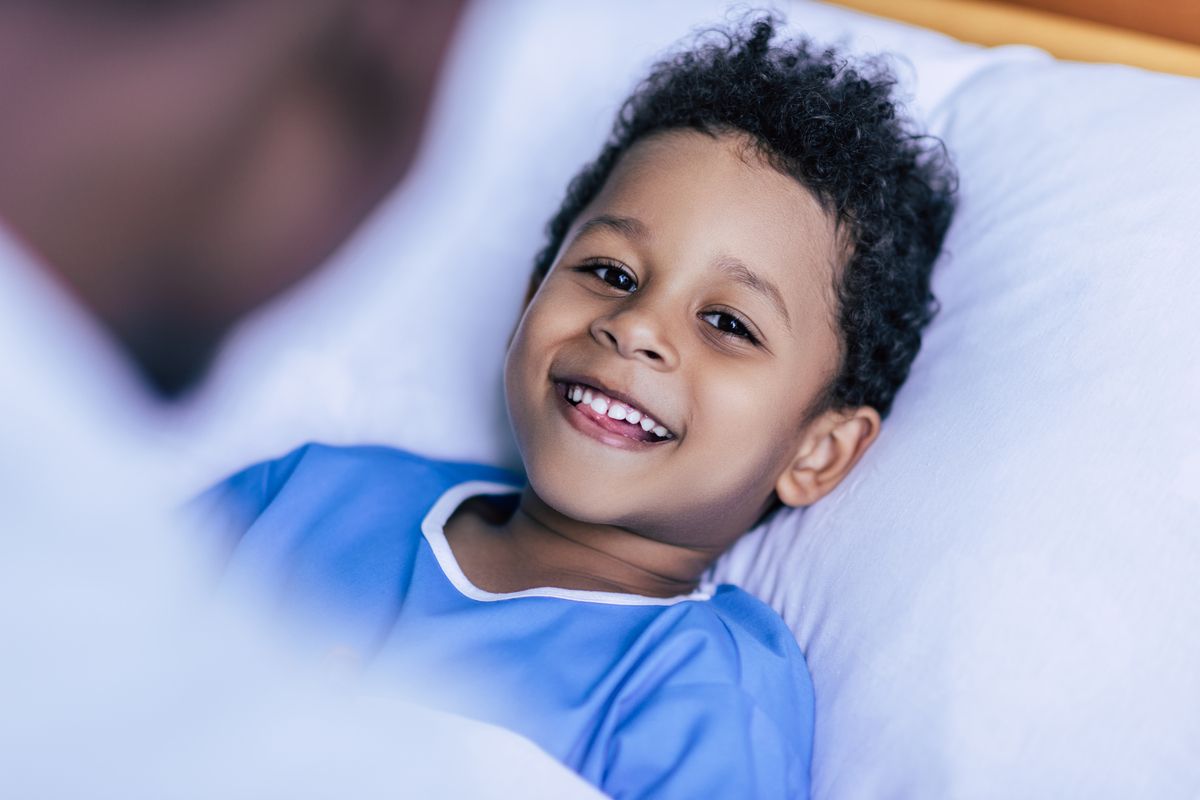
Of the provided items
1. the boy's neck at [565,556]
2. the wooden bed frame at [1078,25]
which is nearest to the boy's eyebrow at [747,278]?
the boy's neck at [565,556]

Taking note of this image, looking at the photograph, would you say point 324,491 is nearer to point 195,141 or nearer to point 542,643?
point 542,643

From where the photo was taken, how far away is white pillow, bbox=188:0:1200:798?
70 centimetres

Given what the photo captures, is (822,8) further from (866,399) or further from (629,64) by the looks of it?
(866,399)

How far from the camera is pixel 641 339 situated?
80cm

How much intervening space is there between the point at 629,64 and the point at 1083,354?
603 millimetres

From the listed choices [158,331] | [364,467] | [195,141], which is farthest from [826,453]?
[195,141]

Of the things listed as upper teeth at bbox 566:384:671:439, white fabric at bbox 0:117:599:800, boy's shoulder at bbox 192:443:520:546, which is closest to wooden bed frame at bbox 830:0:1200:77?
upper teeth at bbox 566:384:671:439

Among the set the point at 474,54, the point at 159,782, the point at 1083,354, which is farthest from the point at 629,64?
the point at 159,782

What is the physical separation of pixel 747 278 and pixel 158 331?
0.84 metres

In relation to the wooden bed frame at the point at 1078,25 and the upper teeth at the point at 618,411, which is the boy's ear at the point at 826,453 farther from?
the wooden bed frame at the point at 1078,25

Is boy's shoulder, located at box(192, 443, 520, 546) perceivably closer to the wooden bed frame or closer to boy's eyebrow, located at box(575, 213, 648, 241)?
boy's eyebrow, located at box(575, 213, 648, 241)

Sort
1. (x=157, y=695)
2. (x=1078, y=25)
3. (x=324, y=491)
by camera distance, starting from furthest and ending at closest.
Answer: (x=1078, y=25), (x=324, y=491), (x=157, y=695)

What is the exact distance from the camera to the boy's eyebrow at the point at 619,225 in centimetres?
87

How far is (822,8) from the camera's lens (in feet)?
3.75
